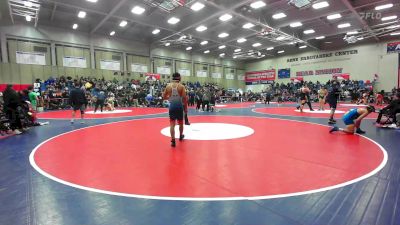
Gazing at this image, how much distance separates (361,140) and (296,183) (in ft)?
11.9

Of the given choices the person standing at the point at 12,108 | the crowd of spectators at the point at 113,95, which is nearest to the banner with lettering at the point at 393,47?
the crowd of spectators at the point at 113,95

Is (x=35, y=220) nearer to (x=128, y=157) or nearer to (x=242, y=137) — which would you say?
(x=128, y=157)

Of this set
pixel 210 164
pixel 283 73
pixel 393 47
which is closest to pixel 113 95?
pixel 210 164

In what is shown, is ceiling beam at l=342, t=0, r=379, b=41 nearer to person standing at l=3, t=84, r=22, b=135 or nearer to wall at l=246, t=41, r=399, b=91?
wall at l=246, t=41, r=399, b=91

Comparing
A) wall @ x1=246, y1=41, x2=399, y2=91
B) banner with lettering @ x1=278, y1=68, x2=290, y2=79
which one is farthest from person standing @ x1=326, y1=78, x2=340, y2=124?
banner with lettering @ x1=278, y1=68, x2=290, y2=79

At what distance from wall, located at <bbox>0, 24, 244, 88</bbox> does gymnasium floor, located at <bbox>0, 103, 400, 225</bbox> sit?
54.5ft

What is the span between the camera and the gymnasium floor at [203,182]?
2.29 m

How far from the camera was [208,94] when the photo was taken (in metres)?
14.1

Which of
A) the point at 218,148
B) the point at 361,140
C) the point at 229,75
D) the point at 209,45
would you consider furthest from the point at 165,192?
the point at 229,75

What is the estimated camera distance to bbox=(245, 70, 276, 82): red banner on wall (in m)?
34.5

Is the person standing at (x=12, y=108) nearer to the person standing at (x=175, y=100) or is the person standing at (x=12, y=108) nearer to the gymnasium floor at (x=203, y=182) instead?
the gymnasium floor at (x=203, y=182)

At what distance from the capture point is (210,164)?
12.6 feet

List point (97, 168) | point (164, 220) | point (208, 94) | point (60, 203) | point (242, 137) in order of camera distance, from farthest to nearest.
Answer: point (208, 94) → point (242, 137) → point (97, 168) → point (60, 203) → point (164, 220)

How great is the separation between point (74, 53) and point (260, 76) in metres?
25.5
